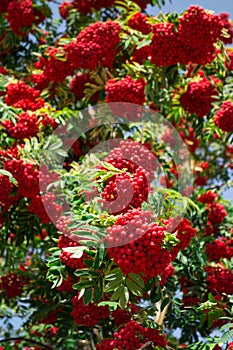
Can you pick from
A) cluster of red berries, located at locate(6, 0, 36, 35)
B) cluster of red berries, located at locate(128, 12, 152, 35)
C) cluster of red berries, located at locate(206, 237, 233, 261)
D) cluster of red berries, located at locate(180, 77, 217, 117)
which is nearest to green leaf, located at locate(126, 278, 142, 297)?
cluster of red berries, located at locate(206, 237, 233, 261)

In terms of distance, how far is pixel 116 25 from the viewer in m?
5.97

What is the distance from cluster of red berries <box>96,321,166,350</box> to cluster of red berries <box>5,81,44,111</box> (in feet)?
8.13

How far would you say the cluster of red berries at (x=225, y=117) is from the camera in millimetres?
5562

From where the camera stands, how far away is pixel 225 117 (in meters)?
5.59

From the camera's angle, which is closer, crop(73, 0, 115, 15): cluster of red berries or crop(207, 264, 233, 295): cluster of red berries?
crop(207, 264, 233, 295): cluster of red berries

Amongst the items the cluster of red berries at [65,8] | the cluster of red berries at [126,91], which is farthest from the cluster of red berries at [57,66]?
the cluster of red berries at [65,8]

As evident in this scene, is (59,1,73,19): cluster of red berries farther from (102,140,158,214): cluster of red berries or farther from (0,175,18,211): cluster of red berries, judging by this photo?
(102,140,158,214): cluster of red berries

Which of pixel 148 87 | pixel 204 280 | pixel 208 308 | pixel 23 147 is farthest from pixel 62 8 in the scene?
pixel 208 308

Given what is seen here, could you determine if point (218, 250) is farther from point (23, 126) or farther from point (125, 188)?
point (125, 188)

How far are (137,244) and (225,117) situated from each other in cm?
270

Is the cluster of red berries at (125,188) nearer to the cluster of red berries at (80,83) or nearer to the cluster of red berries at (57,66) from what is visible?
the cluster of red berries at (57,66)

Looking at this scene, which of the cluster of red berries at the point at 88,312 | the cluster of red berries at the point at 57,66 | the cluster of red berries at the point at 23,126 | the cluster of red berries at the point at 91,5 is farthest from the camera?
the cluster of red berries at the point at 91,5

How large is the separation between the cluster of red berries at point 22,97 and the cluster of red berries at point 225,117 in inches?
67.3

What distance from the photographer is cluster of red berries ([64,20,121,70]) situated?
5.80 metres
